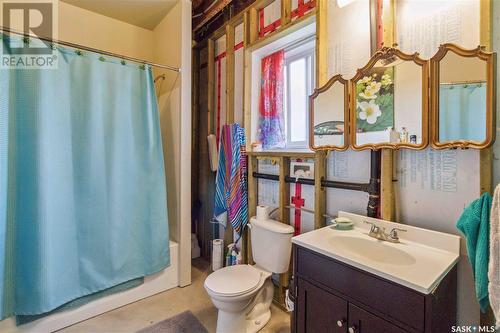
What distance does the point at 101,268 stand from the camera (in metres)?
1.83

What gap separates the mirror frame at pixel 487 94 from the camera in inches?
40.3

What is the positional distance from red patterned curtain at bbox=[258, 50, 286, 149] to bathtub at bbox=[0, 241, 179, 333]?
4.28 feet

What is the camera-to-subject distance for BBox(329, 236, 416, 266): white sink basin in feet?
3.88

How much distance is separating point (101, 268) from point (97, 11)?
239 centimetres

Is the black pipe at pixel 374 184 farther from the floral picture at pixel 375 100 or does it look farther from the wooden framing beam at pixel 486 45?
the wooden framing beam at pixel 486 45

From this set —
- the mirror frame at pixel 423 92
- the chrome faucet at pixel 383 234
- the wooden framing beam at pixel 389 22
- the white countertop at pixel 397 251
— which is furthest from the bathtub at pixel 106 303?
the wooden framing beam at pixel 389 22

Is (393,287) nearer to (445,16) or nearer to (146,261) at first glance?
(445,16)

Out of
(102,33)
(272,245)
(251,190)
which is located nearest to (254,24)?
(251,190)

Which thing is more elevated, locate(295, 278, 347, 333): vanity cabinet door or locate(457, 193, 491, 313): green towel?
locate(457, 193, 491, 313): green towel

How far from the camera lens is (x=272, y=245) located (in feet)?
5.75

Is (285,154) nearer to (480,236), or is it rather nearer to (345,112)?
(345,112)

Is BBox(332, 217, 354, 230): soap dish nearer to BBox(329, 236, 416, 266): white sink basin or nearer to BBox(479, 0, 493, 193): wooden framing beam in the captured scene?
BBox(329, 236, 416, 266): white sink basin

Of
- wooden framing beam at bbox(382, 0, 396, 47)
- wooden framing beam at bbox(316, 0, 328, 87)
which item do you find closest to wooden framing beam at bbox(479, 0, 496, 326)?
wooden framing beam at bbox(382, 0, 396, 47)

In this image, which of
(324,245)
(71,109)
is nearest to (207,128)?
(71,109)
